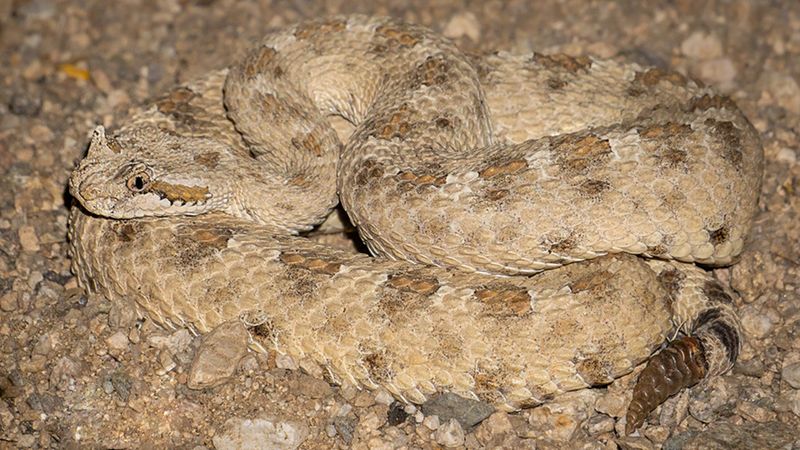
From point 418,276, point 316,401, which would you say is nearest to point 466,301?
point 418,276

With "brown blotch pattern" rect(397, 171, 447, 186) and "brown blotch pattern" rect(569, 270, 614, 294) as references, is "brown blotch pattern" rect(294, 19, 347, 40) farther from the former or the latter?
"brown blotch pattern" rect(569, 270, 614, 294)

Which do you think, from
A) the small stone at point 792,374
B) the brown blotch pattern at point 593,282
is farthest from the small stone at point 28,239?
the small stone at point 792,374

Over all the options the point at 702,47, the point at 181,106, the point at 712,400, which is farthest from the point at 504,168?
the point at 702,47

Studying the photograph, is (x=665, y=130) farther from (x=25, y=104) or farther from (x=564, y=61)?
(x=25, y=104)

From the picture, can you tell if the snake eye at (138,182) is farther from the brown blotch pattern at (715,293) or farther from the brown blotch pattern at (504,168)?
the brown blotch pattern at (715,293)

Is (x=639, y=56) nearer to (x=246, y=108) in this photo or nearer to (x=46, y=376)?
(x=246, y=108)

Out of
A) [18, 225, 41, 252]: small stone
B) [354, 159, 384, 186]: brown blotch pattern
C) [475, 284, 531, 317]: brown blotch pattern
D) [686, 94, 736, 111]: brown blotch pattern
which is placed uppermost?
[686, 94, 736, 111]: brown blotch pattern

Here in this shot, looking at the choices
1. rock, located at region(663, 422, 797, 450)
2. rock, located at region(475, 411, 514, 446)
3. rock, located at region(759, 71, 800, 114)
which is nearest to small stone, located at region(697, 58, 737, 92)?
rock, located at region(759, 71, 800, 114)
